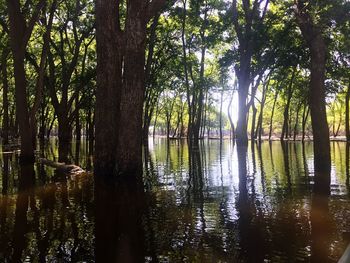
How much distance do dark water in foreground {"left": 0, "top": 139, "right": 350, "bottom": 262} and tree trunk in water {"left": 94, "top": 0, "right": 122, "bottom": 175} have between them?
41.0 inches

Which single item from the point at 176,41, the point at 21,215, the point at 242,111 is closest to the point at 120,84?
the point at 21,215

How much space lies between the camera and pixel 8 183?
11.0m

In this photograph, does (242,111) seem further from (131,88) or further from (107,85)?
(131,88)

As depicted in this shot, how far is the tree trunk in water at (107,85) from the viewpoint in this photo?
462 inches

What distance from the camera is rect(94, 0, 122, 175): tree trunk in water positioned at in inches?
462

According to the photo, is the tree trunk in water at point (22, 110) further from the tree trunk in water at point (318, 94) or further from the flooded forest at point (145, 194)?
the tree trunk in water at point (318, 94)

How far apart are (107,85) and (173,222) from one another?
6485mm

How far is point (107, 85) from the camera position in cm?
1191

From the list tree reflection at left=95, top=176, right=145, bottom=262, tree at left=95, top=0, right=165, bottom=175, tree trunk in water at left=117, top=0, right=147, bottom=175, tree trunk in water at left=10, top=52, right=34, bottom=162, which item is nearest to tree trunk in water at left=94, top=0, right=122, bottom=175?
tree at left=95, top=0, right=165, bottom=175

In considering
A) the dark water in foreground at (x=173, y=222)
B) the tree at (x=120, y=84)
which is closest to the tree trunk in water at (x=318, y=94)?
the dark water in foreground at (x=173, y=222)

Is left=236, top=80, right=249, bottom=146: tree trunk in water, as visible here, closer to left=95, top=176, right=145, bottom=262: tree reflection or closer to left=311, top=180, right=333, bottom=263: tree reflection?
left=95, top=176, right=145, bottom=262: tree reflection

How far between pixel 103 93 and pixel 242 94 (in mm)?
15133

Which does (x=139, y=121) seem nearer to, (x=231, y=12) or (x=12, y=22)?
(x=12, y=22)

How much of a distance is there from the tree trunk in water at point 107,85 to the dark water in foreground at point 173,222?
1.04 metres
